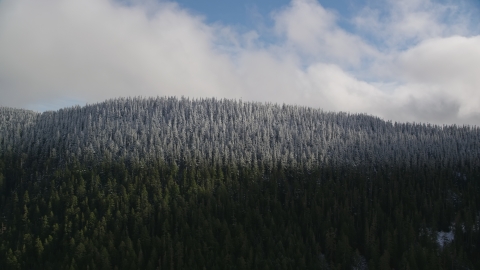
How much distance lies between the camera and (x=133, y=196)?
437 feet

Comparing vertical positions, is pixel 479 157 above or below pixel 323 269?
above

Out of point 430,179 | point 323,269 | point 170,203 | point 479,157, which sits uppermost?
point 479,157

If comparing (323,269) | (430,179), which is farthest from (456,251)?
(430,179)

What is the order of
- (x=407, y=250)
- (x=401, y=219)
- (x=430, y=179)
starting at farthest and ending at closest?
1. (x=430, y=179)
2. (x=401, y=219)
3. (x=407, y=250)

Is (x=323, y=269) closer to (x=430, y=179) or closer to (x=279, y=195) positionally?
(x=279, y=195)

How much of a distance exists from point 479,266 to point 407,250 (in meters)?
15.3

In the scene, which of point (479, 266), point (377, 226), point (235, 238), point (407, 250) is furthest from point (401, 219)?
point (235, 238)

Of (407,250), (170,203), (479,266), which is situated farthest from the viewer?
(170,203)

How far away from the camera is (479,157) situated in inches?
6737

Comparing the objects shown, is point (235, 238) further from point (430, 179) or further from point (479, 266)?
point (430, 179)

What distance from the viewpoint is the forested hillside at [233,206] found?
101 m

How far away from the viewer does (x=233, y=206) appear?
12394 centimetres

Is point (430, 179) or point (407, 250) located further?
point (430, 179)

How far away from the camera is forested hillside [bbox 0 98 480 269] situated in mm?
100750
